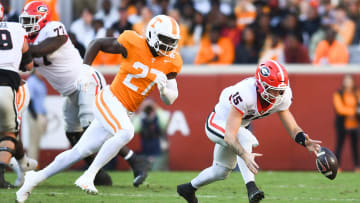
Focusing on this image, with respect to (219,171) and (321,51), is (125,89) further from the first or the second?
(321,51)

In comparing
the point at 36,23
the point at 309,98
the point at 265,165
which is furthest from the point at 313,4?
the point at 36,23

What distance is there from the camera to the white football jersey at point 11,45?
6.78 meters

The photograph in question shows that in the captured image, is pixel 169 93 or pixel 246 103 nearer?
pixel 246 103

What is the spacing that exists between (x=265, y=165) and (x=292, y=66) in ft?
5.76

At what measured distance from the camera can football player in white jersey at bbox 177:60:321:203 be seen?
5.82m

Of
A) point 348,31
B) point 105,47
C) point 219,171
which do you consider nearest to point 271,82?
point 219,171

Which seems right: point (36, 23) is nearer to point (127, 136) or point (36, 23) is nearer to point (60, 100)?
point (127, 136)

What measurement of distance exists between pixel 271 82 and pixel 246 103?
10.9 inches

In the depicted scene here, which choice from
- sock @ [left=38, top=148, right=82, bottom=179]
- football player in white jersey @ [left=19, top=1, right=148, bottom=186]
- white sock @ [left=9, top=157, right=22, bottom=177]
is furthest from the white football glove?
white sock @ [left=9, top=157, right=22, bottom=177]

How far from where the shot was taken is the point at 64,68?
7.76 m

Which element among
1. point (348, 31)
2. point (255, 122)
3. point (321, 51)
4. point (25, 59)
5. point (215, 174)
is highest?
point (25, 59)

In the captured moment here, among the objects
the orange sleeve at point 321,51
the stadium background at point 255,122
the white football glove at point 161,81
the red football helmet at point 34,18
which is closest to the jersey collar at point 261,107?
the white football glove at point 161,81

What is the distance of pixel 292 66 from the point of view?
11859mm

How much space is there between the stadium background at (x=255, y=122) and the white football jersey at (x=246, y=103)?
5441 mm
